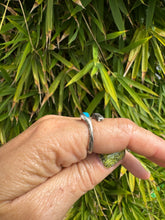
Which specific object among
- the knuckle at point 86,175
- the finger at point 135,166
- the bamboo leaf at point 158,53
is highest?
the bamboo leaf at point 158,53

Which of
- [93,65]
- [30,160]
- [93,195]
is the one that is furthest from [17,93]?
[93,195]

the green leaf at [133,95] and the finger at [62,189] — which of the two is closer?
the finger at [62,189]

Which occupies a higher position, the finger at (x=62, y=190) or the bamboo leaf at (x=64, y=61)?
the bamboo leaf at (x=64, y=61)

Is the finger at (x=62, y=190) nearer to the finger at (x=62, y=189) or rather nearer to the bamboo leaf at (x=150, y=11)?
the finger at (x=62, y=189)

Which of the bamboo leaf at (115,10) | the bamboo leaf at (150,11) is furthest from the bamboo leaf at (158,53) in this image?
the bamboo leaf at (115,10)

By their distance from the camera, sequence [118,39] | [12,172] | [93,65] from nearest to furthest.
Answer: [12,172] < [93,65] < [118,39]

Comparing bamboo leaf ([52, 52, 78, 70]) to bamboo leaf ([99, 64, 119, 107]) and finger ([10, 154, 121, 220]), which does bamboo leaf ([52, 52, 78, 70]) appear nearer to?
bamboo leaf ([99, 64, 119, 107])

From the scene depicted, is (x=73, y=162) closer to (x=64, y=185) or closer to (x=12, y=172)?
(x=64, y=185)
